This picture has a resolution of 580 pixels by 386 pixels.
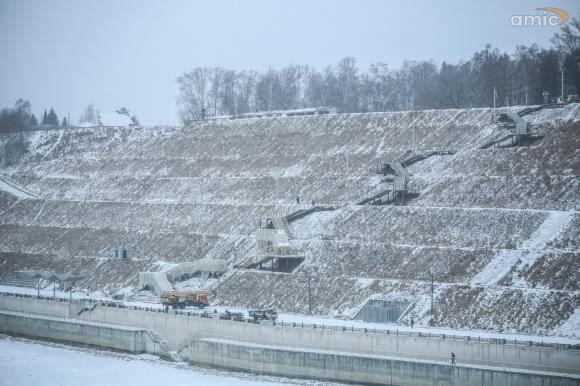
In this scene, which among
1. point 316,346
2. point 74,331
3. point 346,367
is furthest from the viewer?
point 74,331

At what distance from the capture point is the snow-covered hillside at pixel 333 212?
7625 centimetres

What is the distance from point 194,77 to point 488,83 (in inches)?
2532

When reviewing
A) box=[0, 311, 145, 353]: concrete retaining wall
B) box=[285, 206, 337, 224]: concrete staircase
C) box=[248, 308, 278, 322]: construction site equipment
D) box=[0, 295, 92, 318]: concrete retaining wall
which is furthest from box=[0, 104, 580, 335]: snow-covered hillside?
box=[0, 311, 145, 353]: concrete retaining wall

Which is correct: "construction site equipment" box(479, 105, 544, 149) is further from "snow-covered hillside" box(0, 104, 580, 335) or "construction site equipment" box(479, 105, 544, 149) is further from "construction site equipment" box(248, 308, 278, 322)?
"construction site equipment" box(248, 308, 278, 322)

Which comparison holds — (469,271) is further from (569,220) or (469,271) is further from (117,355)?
(117,355)

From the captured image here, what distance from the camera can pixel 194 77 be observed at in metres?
187

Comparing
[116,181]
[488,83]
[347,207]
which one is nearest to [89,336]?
[347,207]

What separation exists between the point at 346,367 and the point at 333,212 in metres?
34.7

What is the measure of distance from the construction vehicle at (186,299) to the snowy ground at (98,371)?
318 inches

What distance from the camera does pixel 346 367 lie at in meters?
64.6

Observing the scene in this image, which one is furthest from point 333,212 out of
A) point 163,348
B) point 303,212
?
point 163,348

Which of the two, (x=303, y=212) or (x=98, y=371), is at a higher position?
(x=303, y=212)

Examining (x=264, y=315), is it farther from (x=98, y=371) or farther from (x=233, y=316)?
(x=98, y=371)

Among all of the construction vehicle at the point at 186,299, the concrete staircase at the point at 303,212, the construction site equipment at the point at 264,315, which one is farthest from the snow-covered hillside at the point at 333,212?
the construction site equipment at the point at 264,315
